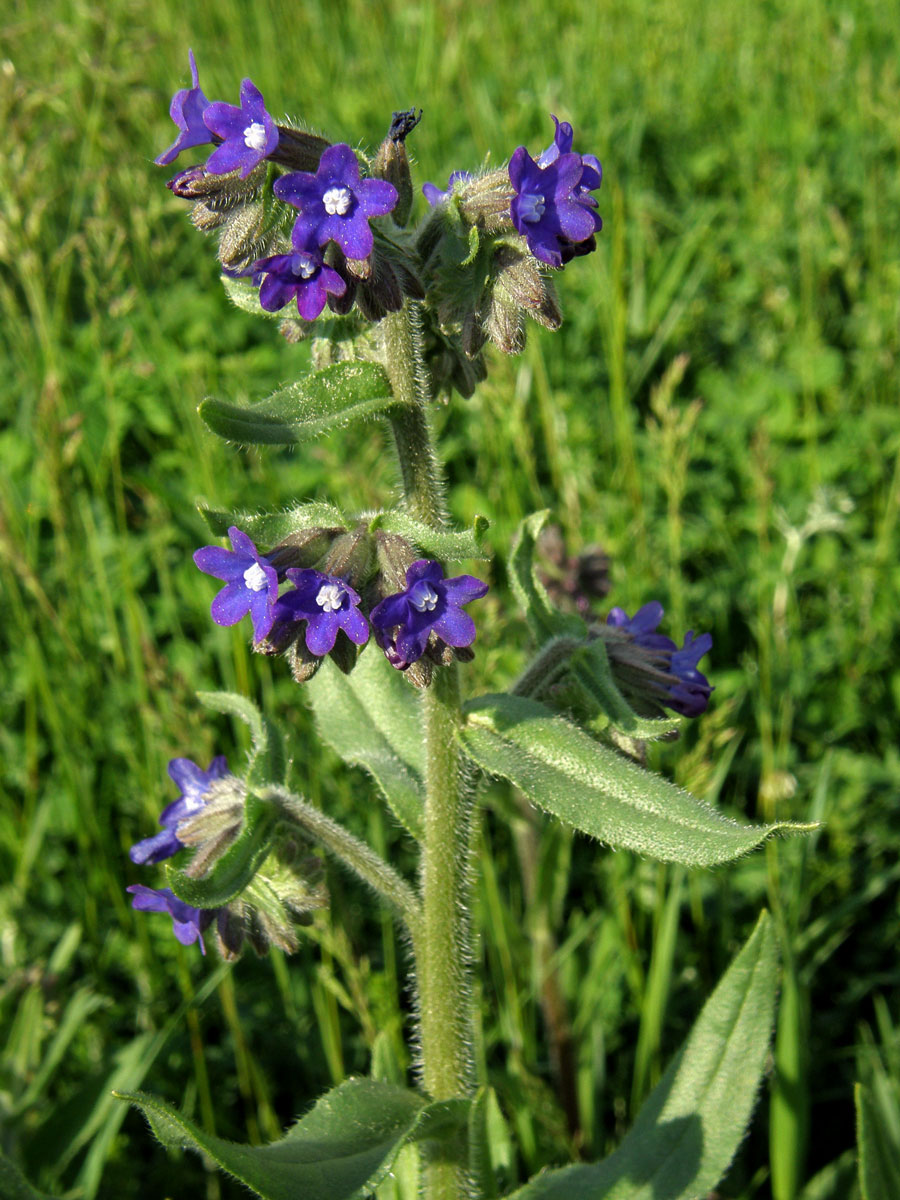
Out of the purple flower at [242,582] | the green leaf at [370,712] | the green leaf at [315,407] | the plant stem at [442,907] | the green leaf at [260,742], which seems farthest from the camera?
the green leaf at [370,712]

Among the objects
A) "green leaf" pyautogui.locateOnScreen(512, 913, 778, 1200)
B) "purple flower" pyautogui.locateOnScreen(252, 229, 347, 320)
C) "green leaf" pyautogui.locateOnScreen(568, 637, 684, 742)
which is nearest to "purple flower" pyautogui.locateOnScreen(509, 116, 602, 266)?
"purple flower" pyautogui.locateOnScreen(252, 229, 347, 320)

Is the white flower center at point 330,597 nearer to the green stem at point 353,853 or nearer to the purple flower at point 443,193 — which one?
the green stem at point 353,853

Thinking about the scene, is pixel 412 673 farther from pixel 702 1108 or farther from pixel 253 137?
pixel 702 1108

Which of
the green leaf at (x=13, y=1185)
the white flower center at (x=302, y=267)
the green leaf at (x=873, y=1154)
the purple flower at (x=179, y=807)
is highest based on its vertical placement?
the white flower center at (x=302, y=267)

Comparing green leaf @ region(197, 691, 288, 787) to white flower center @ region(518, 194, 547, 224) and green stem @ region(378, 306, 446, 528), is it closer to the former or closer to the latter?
green stem @ region(378, 306, 446, 528)

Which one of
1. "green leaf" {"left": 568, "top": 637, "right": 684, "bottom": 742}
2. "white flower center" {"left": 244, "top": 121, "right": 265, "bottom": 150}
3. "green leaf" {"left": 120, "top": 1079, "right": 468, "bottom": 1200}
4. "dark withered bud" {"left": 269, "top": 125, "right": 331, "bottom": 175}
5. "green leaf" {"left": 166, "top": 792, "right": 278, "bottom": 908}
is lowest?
"green leaf" {"left": 120, "top": 1079, "right": 468, "bottom": 1200}

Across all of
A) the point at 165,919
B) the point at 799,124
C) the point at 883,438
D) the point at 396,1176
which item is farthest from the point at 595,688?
the point at 799,124

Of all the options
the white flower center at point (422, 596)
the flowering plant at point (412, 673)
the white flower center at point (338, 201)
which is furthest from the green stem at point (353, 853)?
the white flower center at point (338, 201)
